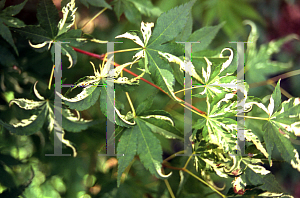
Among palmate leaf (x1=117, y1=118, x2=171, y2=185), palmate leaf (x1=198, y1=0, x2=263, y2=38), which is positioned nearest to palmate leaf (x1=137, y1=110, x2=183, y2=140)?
palmate leaf (x1=117, y1=118, x2=171, y2=185)

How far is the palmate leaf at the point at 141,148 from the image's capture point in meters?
0.31

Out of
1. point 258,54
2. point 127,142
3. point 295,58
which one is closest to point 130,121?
point 127,142

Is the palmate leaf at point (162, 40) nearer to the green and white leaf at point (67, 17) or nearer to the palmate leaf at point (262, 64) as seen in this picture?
the green and white leaf at point (67, 17)

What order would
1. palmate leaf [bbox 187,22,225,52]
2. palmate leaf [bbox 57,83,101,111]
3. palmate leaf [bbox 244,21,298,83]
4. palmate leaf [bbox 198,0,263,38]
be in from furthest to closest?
palmate leaf [bbox 198,0,263,38], palmate leaf [bbox 244,21,298,83], palmate leaf [bbox 187,22,225,52], palmate leaf [bbox 57,83,101,111]

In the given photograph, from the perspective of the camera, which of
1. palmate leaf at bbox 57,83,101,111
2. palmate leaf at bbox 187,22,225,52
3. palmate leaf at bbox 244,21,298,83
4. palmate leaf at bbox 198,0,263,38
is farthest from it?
palmate leaf at bbox 198,0,263,38

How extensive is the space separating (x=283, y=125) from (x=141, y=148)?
0.21 meters

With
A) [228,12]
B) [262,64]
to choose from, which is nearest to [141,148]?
[262,64]

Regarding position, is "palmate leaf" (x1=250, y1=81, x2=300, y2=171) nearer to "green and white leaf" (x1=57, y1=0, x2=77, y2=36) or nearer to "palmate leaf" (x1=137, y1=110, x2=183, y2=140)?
"palmate leaf" (x1=137, y1=110, x2=183, y2=140)

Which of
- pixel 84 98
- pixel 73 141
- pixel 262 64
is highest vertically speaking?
Answer: pixel 262 64

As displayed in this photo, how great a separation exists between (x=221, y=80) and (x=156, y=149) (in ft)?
0.46

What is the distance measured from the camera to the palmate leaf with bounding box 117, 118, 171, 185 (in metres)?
0.31

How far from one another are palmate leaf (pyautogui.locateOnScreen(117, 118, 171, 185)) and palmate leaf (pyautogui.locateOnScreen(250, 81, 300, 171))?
6.3 inches

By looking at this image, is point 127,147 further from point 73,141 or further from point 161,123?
point 73,141

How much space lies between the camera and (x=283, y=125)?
0.31 m
